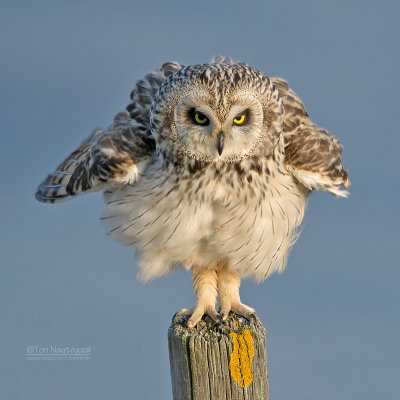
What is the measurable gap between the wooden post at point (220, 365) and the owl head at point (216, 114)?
4.00 feet

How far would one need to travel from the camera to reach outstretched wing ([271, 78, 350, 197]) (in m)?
5.68

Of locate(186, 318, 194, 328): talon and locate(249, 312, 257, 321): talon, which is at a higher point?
locate(249, 312, 257, 321): talon

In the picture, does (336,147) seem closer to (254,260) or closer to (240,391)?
(254,260)

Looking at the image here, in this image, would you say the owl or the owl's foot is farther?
the owl's foot

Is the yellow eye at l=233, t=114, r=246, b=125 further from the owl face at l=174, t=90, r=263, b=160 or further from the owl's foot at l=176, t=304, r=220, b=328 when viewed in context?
the owl's foot at l=176, t=304, r=220, b=328

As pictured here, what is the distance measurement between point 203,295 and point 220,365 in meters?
1.30

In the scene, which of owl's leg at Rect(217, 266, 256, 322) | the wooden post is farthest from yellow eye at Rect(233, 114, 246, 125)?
owl's leg at Rect(217, 266, 256, 322)

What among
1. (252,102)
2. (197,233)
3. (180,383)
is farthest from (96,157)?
(180,383)

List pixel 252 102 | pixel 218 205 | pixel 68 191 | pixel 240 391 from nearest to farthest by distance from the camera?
pixel 240 391 < pixel 252 102 < pixel 218 205 < pixel 68 191

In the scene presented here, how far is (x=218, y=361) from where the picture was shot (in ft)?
14.9

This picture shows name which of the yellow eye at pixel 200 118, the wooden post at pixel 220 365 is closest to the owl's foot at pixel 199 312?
the wooden post at pixel 220 365

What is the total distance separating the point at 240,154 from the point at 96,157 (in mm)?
1239

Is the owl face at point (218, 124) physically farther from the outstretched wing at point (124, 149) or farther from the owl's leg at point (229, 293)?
the owl's leg at point (229, 293)

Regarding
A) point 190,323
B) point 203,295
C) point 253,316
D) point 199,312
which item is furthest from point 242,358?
point 203,295
